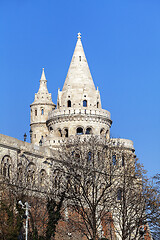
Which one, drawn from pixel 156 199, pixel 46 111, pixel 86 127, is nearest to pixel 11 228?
pixel 156 199

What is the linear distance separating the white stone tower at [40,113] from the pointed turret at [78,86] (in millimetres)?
3104

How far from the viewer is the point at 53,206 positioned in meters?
47.8

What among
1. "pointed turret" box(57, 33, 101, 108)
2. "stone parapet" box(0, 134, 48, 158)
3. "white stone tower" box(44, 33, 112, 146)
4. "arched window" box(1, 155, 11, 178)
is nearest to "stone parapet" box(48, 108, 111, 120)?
"white stone tower" box(44, 33, 112, 146)

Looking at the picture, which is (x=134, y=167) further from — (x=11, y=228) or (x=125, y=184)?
(x=11, y=228)

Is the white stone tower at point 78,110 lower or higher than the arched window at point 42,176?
higher

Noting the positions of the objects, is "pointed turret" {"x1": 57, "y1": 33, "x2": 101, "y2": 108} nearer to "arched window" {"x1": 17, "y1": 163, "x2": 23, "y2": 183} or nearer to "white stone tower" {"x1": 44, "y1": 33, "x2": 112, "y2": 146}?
"white stone tower" {"x1": 44, "y1": 33, "x2": 112, "y2": 146}

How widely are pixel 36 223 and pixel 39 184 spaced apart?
5.75 meters

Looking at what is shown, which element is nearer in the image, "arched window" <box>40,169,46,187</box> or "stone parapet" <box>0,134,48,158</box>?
"stone parapet" <box>0,134,48,158</box>

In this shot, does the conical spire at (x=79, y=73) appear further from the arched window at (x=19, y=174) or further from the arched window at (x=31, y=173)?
the arched window at (x=19, y=174)

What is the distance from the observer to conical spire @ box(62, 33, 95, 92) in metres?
72.3

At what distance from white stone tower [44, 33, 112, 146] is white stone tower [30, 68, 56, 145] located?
92.5 inches

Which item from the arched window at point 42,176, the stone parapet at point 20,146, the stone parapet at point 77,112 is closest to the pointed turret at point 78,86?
the stone parapet at point 77,112

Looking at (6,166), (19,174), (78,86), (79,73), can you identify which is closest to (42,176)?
(19,174)

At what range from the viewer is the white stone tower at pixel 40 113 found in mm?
73562
